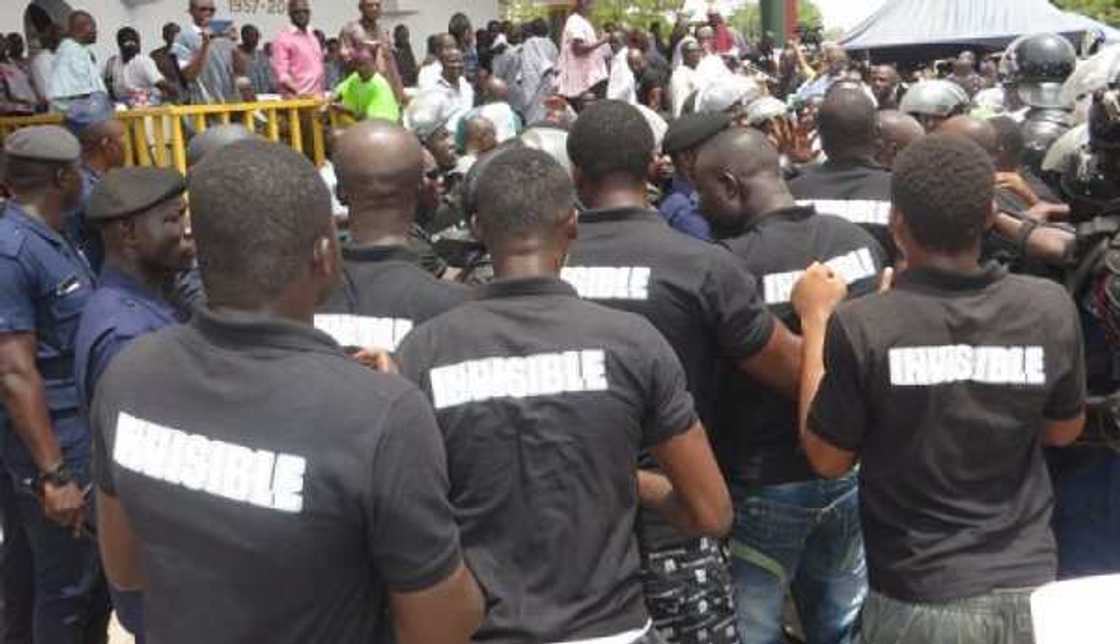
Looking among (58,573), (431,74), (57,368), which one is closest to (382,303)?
(57,368)

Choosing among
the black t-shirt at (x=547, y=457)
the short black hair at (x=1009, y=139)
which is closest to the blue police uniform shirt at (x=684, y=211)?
the short black hair at (x=1009, y=139)

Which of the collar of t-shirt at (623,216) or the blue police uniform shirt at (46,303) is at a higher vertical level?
the collar of t-shirt at (623,216)

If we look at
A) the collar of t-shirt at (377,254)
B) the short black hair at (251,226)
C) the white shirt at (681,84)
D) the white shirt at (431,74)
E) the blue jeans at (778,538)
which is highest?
the short black hair at (251,226)

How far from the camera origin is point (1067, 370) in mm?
2498

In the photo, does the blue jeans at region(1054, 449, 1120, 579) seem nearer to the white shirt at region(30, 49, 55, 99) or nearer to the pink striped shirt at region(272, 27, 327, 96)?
the pink striped shirt at region(272, 27, 327, 96)

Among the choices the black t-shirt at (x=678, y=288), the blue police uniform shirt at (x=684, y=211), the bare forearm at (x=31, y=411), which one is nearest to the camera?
the black t-shirt at (x=678, y=288)

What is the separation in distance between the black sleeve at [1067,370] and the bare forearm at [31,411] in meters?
2.85

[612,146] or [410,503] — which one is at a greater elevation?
[612,146]

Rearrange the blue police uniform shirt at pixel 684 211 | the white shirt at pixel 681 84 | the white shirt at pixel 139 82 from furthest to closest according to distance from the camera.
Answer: the white shirt at pixel 681 84 → the white shirt at pixel 139 82 → the blue police uniform shirt at pixel 684 211

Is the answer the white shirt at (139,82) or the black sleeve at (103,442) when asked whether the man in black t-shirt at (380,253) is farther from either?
the white shirt at (139,82)

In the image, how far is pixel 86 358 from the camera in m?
3.14

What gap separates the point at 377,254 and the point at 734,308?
3.05ft

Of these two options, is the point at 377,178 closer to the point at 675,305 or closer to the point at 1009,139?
the point at 675,305

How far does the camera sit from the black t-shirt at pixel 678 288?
2.79m
